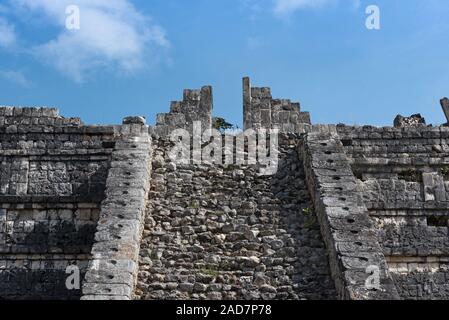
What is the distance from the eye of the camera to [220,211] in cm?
1220

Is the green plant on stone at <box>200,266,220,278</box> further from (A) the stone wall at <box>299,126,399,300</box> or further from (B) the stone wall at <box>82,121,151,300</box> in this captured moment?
(A) the stone wall at <box>299,126,399,300</box>

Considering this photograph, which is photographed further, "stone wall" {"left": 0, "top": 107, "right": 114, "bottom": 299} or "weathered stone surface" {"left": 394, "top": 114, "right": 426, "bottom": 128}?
"weathered stone surface" {"left": 394, "top": 114, "right": 426, "bottom": 128}

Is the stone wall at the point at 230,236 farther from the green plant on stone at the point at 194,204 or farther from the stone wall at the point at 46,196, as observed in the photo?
the stone wall at the point at 46,196

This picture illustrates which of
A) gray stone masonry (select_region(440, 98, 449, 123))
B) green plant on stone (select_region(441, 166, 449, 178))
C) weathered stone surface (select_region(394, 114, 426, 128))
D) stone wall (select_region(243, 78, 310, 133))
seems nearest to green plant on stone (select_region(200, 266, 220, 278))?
stone wall (select_region(243, 78, 310, 133))

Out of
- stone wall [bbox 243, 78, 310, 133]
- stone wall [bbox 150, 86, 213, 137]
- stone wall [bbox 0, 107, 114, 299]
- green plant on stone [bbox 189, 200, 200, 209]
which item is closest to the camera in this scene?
stone wall [bbox 0, 107, 114, 299]

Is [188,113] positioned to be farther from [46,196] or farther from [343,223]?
[343,223]

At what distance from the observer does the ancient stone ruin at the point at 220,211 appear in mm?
10609

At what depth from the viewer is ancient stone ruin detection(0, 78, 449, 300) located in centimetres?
1061

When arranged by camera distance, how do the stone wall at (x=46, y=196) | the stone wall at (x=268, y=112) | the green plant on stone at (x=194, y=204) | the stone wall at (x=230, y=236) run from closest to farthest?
1. the stone wall at (x=230, y=236)
2. the stone wall at (x=46, y=196)
3. the green plant on stone at (x=194, y=204)
4. the stone wall at (x=268, y=112)

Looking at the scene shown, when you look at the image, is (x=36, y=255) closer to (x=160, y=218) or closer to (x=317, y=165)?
(x=160, y=218)

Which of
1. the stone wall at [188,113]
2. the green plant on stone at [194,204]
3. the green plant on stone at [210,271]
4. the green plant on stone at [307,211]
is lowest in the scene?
the green plant on stone at [210,271]

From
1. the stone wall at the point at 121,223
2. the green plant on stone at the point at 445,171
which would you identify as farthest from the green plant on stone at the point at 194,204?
the green plant on stone at the point at 445,171
